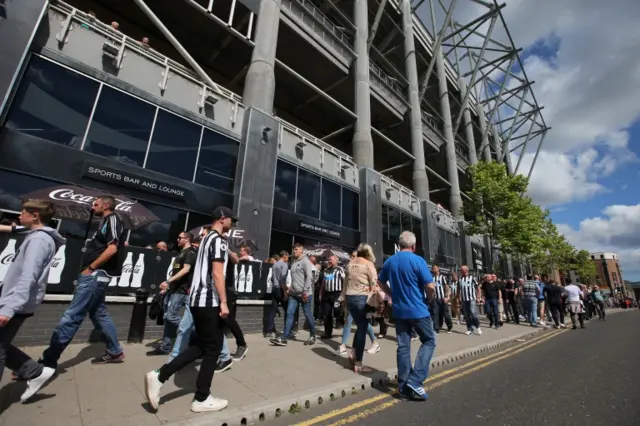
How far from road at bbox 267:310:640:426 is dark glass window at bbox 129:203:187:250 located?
27.5 feet

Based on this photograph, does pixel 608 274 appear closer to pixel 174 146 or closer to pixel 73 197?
pixel 174 146

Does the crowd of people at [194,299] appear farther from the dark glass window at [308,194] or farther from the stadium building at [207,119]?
the dark glass window at [308,194]

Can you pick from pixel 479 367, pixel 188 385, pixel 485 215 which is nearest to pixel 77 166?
pixel 188 385

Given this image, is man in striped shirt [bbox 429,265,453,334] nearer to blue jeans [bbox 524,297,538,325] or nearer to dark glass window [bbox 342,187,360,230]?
blue jeans [bbox 524,297,538,325]

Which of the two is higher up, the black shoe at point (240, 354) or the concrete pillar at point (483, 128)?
the concrete pillar at point (483, 128)

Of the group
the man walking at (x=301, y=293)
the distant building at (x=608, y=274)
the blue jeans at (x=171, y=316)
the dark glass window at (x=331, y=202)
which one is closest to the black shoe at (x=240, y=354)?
the blue jeans at (x=171, y=316)

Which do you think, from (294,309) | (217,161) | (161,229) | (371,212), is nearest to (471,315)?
(294,309)

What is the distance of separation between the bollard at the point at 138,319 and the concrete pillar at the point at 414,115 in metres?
22.4

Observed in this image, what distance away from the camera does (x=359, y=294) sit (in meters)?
4.85

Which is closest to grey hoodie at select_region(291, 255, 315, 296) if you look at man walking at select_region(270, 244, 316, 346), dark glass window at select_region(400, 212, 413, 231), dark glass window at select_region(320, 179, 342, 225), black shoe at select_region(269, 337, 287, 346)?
man walking at select_region(270, 244, 316, 346)

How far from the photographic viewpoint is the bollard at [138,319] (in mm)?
5562

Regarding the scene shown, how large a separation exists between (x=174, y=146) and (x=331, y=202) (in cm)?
848

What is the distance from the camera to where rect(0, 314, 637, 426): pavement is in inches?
108

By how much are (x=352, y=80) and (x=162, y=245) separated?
18061 millimetres
